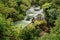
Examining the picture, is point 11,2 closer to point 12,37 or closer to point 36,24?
point 36,24

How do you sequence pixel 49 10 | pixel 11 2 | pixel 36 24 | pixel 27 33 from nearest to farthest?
Result: pixel 27 33 < pixel 36 24 < pixel 49 10 < pixel 11 2

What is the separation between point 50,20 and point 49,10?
2.23 metres

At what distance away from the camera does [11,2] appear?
32094 millimetres

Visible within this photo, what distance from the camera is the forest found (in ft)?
56.7

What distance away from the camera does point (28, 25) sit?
24.1 m

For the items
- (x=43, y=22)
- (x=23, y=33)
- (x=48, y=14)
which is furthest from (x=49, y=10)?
(x=23, y=33)

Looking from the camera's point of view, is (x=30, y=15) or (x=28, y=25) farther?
(x=30, y=15)

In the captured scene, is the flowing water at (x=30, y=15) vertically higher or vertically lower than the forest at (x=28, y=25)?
lower

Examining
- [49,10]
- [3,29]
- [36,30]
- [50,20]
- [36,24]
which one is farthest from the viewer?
[49,10]

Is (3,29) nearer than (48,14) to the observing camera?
Yes

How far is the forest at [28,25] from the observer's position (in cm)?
1730

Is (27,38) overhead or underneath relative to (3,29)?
underneath

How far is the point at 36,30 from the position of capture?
22438 millimetres

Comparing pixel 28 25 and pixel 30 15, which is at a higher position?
pixel 28 25
